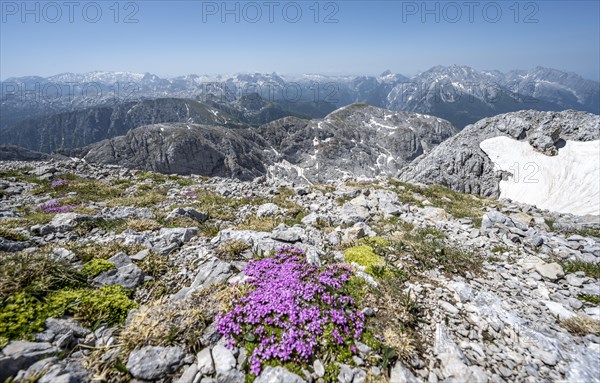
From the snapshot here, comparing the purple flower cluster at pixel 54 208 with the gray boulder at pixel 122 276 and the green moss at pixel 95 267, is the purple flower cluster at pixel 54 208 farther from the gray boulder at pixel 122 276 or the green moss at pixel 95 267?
the gray boulder at pixel 122 276

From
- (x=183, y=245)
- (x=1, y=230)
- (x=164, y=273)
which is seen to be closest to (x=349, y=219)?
(x=183, y=245)

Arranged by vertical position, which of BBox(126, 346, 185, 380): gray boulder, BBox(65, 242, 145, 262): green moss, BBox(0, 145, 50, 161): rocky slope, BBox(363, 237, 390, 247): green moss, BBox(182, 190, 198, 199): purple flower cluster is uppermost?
BBox(65, 242, 145, 262): green moss

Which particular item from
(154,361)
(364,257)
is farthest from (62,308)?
(364,257)

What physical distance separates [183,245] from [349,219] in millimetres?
7498

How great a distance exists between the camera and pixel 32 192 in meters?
20.5

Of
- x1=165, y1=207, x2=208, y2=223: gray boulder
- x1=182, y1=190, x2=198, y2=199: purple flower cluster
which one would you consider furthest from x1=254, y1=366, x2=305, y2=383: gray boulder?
x1=182, y1=190, x2=198, y2=199: purple flower cluster

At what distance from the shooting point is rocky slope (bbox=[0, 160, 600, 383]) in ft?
15.3

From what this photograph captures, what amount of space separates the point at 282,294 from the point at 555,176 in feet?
221

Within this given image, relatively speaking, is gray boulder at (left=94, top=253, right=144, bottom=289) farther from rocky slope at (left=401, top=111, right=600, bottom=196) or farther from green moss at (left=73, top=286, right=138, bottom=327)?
rocky slope at (left=401, top=111, right=600, bottom=196)

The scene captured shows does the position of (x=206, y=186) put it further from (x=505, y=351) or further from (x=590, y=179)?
(x=590, y=179)

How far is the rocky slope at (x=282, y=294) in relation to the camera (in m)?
4.65

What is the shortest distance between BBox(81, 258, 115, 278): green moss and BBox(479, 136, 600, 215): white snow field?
52.8 metres

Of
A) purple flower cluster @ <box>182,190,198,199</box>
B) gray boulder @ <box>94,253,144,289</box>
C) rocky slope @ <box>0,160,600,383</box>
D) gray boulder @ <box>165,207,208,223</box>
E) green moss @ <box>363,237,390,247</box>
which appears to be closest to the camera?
rocky slope @ <box>0,160,600,383</box>

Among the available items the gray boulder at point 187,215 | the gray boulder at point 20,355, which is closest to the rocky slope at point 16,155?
the gray boulder at point 187,215
